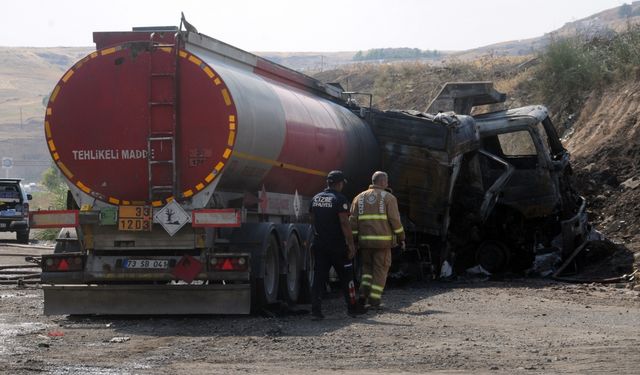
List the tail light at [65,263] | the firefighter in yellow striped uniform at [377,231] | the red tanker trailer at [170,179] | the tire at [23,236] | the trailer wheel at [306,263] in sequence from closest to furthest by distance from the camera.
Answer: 1. the red tanker trailer at [170,179]
2. the tail light at [65,263]
3. the firefighter in yellow striped uniform at [377,231]
4. the trailer wheel at [306,263]
5. the tire at [23,236]

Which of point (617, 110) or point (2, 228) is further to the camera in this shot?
point (2, 228)

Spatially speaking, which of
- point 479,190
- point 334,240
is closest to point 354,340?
point 334,240

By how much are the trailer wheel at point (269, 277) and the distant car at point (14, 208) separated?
2094cm

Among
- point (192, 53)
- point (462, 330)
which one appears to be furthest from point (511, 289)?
point (192, 53)

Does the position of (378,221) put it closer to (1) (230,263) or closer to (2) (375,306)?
(2) (375,306)

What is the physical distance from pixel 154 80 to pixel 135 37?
58cm

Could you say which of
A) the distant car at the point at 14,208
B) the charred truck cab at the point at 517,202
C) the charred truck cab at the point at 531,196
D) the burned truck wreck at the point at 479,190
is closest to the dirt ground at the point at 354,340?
the burned truck wreck at the point at 479,190

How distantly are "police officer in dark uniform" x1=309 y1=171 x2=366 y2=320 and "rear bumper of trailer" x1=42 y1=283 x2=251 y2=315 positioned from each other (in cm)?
102

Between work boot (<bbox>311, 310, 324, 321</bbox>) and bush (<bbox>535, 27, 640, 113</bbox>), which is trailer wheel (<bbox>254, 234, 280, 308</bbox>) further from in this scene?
bush (<bbox>535, 27, 640, 113</bbox>)

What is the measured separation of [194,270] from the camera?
509 inches

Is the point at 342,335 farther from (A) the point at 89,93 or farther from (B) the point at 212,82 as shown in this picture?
(A) the point at 89,93

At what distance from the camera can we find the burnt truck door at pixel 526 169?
20.1 metres

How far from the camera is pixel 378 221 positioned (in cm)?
1401

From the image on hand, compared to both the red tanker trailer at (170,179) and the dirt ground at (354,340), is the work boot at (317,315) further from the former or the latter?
the red tanker trailer at (170,179)
